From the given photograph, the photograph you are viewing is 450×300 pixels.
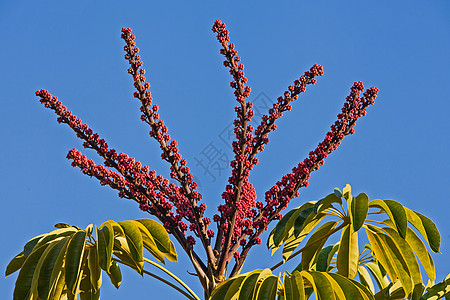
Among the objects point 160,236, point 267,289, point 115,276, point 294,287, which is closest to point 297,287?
point 294,287

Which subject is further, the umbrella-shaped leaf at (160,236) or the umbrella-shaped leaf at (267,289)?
the umbrella-shaped leaf at (160,236)

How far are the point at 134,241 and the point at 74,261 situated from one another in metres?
0.29

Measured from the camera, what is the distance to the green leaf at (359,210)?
105 inches

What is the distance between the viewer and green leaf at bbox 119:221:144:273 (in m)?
2.62

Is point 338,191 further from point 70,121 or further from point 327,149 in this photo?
point 70,121

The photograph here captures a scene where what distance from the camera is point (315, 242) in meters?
3.18

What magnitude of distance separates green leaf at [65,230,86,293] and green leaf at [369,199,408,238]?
5.05 ft

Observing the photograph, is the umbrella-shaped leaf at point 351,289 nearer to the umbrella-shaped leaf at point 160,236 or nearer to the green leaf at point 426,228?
the green leaf at point 426,228

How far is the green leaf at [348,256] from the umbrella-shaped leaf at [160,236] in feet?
2.93

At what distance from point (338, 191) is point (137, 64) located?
1307mm

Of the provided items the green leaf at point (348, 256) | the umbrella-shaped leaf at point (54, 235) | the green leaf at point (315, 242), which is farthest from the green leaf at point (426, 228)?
the umbrella-shaped leaf at point (54, 235)

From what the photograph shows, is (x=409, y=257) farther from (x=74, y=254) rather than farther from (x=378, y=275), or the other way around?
(x=74, y=254)

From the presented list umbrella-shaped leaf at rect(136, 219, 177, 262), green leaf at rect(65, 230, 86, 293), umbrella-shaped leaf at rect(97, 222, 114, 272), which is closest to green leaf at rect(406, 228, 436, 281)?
umbrella-shaped leaf at rect(136, 219, 177, 262)

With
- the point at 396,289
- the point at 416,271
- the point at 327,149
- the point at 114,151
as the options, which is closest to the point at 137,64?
the point at 114,151
